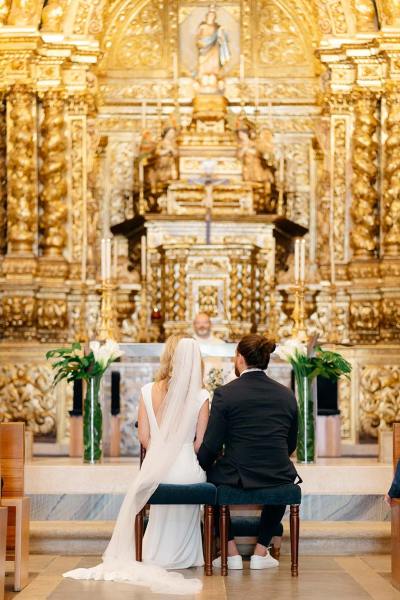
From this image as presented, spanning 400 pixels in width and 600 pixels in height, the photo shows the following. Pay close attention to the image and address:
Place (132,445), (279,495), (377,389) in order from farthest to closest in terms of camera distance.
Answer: (377,389), (132,445), (279,495)

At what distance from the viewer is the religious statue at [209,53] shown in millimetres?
17375

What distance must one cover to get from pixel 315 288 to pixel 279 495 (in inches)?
331

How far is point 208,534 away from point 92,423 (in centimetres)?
326

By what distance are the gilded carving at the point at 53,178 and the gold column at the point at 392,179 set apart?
4002mm

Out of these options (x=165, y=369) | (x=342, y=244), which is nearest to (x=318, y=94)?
(x=342, y=244)

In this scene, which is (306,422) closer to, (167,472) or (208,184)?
(167,472)

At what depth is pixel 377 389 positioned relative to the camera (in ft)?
53.1

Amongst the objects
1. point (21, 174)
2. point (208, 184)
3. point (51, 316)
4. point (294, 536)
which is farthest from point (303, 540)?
point (21, 174)

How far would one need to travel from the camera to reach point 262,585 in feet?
27.8

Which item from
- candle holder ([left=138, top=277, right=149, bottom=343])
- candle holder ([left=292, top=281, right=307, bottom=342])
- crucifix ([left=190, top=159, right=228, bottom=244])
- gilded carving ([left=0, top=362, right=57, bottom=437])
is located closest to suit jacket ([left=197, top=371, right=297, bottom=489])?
candle holder ([left=292, top=281, right=307, bottom=342])

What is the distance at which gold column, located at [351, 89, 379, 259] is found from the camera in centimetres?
1675

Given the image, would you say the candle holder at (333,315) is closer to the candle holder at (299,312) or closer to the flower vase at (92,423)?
the candle holder at (299,312)

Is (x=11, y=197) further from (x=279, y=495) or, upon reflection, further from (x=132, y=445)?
(x=279, y=495)

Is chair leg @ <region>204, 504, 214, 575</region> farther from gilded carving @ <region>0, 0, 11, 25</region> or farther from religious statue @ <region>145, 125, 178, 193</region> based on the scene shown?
gilded carving @ <region>0, 0, 11, 25</region>
